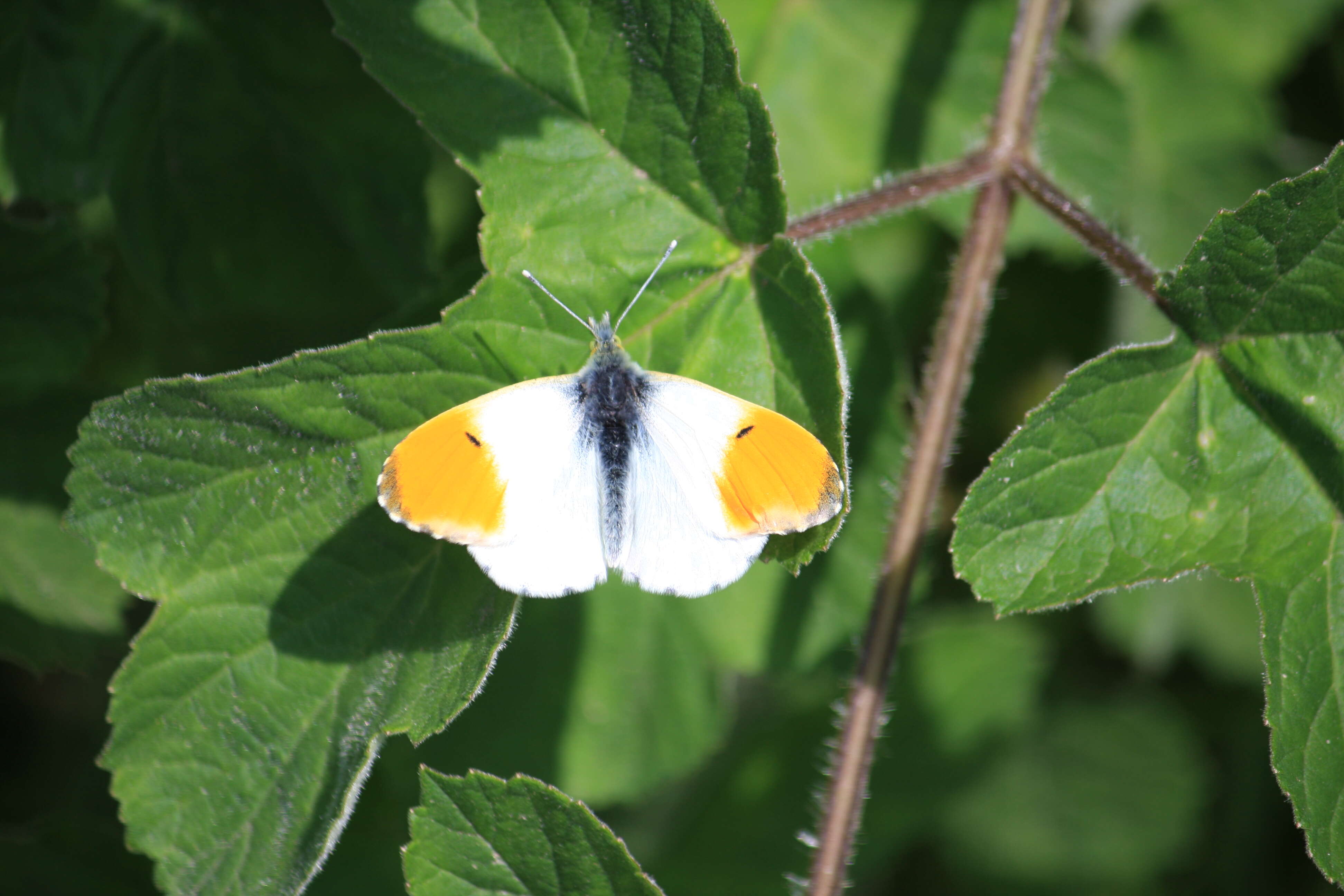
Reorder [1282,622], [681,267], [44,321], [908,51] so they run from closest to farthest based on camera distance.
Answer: [1282,622] < [681,267] < [44,321] < [908,51]

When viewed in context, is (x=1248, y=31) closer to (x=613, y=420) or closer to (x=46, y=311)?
(x=613, y=420)

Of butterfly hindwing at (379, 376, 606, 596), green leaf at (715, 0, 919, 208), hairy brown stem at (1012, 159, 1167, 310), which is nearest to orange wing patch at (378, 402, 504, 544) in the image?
butterfly hindwing at (379, 376, 606, 596)

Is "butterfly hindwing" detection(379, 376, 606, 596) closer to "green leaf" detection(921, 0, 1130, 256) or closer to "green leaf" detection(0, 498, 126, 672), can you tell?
"green leaf" detection(0, 498, 126, 672)

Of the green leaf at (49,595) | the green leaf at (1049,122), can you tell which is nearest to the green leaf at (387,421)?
the green leaf at (49,595)

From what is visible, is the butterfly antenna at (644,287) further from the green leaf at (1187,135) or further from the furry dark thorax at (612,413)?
the green leaf at (1187,135)

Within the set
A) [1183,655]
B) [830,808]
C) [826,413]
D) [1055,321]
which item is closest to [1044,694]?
[1183,655]

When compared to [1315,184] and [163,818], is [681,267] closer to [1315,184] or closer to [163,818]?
[1315,184]
